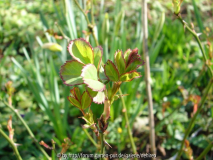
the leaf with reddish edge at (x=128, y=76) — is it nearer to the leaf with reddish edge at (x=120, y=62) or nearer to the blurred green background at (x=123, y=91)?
the leaf with reddish edge at (x=120, y=62)

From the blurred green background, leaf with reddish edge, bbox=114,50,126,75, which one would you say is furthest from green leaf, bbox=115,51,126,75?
the blurred green background

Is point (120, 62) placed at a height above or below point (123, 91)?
above

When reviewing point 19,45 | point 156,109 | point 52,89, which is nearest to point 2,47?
point 19,45

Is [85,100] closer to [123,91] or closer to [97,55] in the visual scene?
[97,55]

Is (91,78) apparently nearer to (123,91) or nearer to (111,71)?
(111,71)

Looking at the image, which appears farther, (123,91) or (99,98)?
(123,91)

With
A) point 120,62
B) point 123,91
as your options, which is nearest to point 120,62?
point 120,62
